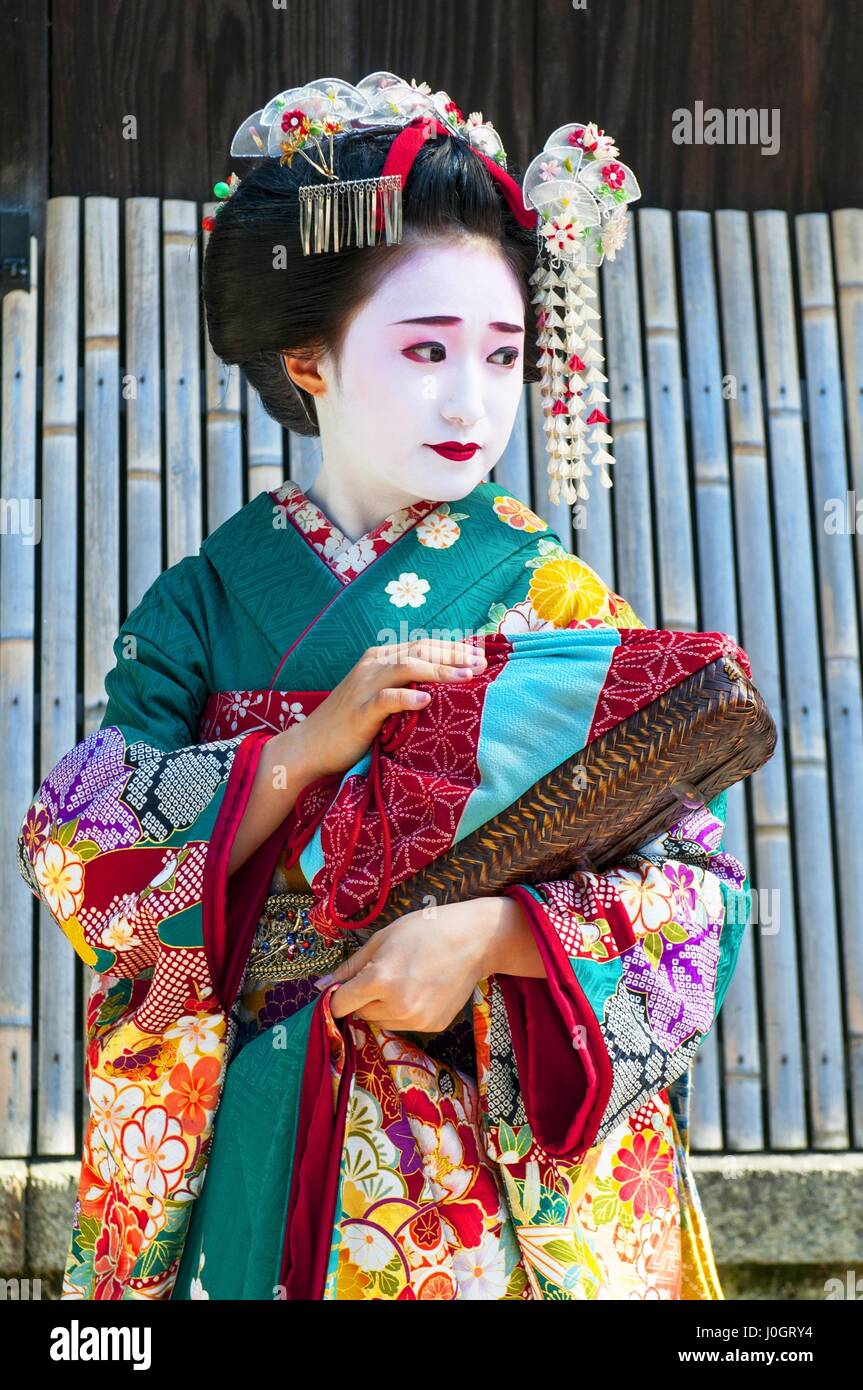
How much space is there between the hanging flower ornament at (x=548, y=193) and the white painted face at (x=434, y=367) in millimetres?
102

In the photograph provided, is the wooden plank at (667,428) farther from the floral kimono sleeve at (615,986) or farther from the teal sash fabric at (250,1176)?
the teal sash fabric at (250,1176)

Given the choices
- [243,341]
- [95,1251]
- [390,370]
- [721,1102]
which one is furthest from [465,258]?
[721,1102]

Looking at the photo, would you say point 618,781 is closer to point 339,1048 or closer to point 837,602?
point 339,1048

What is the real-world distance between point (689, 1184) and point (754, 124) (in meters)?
2.44

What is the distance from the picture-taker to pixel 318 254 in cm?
194

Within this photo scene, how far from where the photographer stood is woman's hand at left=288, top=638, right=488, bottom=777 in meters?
1.71

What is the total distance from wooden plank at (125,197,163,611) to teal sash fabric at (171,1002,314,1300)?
5.60 feet

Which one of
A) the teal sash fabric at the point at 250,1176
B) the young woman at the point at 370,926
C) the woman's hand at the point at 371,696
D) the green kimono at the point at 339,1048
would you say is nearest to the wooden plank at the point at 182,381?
the young woman at the point at 370,926

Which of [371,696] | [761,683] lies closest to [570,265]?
[371,696]

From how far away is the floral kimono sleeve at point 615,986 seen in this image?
5.51 ft

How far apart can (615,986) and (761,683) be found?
5.71 ft

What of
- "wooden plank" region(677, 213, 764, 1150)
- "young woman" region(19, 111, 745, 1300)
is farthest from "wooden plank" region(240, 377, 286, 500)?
"young woman" region(19, 111, 745, 1300)

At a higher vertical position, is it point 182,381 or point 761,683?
point 182,381

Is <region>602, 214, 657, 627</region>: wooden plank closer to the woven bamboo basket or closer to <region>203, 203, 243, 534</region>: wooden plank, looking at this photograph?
<region>203, 203, 243, 534</region>: wooden plank
